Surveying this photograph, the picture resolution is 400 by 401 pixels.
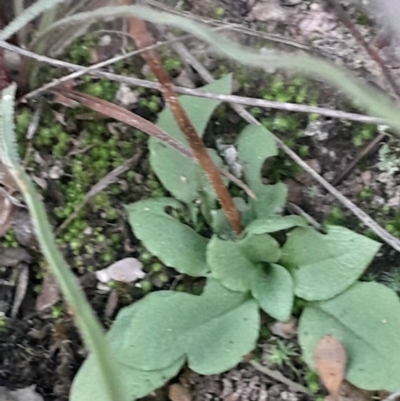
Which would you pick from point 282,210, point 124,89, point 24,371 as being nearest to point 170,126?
point 124,89

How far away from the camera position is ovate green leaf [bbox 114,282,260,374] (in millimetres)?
984

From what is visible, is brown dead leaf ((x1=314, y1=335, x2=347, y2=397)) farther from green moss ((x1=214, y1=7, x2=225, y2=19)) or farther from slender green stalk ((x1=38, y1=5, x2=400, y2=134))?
green moss ((x1=214, y1=7, x2=225, y2=19))

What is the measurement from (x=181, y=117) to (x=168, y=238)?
254 millimetres

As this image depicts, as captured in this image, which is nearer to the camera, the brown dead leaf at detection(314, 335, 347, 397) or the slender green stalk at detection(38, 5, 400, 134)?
the slender green stalk at detection(38, 5, 400, 134)

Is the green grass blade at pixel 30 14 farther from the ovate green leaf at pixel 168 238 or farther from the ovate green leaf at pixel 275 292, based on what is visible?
the ovate green leaf at pixel 275 292

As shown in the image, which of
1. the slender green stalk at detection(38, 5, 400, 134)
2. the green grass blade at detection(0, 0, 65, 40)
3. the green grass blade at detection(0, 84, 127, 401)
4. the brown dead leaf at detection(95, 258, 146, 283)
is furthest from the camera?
the brown dead leaf at detection(95, 258, 146, 283)

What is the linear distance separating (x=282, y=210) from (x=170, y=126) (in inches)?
9.6

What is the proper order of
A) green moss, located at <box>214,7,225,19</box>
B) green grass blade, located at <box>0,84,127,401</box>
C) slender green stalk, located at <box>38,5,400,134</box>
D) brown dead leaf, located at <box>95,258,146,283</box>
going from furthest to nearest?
green moss, located at <box>214,7,225,19</box> < brown dead leaf, located at <box>95,258,146,283</box> < slender green stalk, located at <box>38,5,400,134</box> < green grass blade, located at <box>0,84,127,401</box>

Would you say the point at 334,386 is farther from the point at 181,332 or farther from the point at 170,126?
the point at 170,126

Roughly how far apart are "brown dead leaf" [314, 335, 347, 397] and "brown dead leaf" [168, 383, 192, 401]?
8.5 inches

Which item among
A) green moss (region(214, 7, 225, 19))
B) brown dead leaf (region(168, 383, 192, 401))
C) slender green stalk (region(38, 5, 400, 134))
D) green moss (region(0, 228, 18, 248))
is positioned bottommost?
brown dead leaf (region(168, 383, 192, 401))

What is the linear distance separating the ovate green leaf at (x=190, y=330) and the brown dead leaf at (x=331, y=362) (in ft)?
0.35

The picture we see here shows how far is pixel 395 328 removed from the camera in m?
0.99

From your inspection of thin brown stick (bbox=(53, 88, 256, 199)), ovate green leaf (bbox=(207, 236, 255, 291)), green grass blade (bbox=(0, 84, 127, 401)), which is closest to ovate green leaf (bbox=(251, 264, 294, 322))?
ovate green leaf (bbox=(207, 236, 255, 291))
